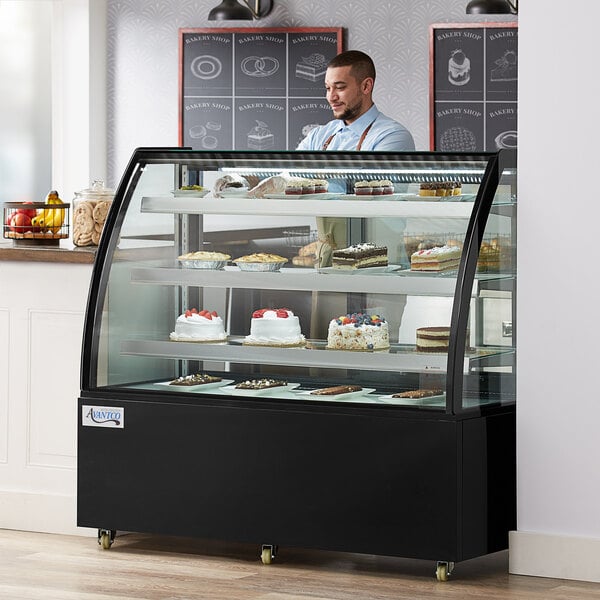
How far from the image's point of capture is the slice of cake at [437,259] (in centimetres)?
425

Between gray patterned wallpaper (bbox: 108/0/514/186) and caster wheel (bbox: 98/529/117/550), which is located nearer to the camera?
caster wheel (bbox: 98/529/117/550)

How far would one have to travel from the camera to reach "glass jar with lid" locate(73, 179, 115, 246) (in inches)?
194

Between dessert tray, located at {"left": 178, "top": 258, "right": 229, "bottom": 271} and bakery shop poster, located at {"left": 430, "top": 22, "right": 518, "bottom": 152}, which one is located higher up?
bakery shop poster, located at {"left": 430, "top": 22, "right": 518, "bottom": 152}

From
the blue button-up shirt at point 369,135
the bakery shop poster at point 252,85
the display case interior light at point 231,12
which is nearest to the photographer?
the blue button-up shirt at point 369,135

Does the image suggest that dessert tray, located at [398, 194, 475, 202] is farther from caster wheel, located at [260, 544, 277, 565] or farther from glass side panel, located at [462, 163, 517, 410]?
caster wheel, located at [260, 544, 277, 565]

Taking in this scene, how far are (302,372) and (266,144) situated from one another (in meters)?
3.01

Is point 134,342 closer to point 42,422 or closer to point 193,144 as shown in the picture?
point 42,422

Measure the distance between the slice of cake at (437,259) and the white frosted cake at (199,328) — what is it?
0.78 meters

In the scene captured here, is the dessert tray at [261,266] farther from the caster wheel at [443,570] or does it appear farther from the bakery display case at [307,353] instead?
the caster wheel at [443,570]

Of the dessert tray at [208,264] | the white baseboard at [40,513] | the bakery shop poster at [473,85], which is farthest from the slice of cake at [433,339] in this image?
the bakery shop poster at [473,85]

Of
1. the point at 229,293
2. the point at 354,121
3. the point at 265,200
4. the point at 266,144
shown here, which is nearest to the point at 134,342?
the point at 229,293

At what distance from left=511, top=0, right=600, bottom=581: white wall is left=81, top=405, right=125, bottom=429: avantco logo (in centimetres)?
139

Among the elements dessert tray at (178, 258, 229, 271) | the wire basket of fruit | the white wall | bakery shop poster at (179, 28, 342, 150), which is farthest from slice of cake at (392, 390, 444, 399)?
bakery shop poster at (179, 28, 342, 150)

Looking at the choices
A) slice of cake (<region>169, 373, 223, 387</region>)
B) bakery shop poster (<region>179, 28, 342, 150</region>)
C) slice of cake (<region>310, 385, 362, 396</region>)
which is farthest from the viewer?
bakery shop poster (<region>179, 28, 342, 150</region>)
